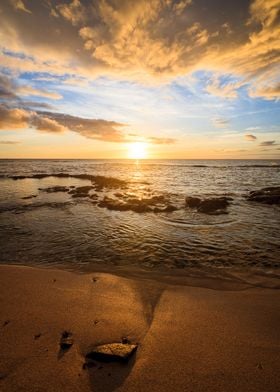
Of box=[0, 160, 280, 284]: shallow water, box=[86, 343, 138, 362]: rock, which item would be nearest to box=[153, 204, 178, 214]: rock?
box=[0, 160, 280, 284]: shallow water

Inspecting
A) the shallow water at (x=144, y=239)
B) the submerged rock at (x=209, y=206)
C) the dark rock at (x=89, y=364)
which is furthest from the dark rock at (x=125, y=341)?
the submerged rock at (x=209, y=206)

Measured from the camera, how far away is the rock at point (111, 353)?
3.03 metres

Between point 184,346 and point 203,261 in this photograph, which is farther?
point 203,261

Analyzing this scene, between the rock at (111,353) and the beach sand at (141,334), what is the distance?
8cm

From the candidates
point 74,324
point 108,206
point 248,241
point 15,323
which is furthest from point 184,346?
point 108,206

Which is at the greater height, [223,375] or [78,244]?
[223,375]

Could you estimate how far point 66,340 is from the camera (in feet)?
11.0

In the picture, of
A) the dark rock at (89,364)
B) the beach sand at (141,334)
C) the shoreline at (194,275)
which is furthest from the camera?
the shoreline at (194,275)

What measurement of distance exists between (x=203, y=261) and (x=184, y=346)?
412cm

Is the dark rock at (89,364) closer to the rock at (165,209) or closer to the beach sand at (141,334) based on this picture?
the beach sand at (141,334)

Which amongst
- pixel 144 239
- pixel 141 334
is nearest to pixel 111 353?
pixel 141 334

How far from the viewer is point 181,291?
5.25 m

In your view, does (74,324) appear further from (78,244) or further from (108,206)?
(108,206)

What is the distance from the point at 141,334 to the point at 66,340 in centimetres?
114
